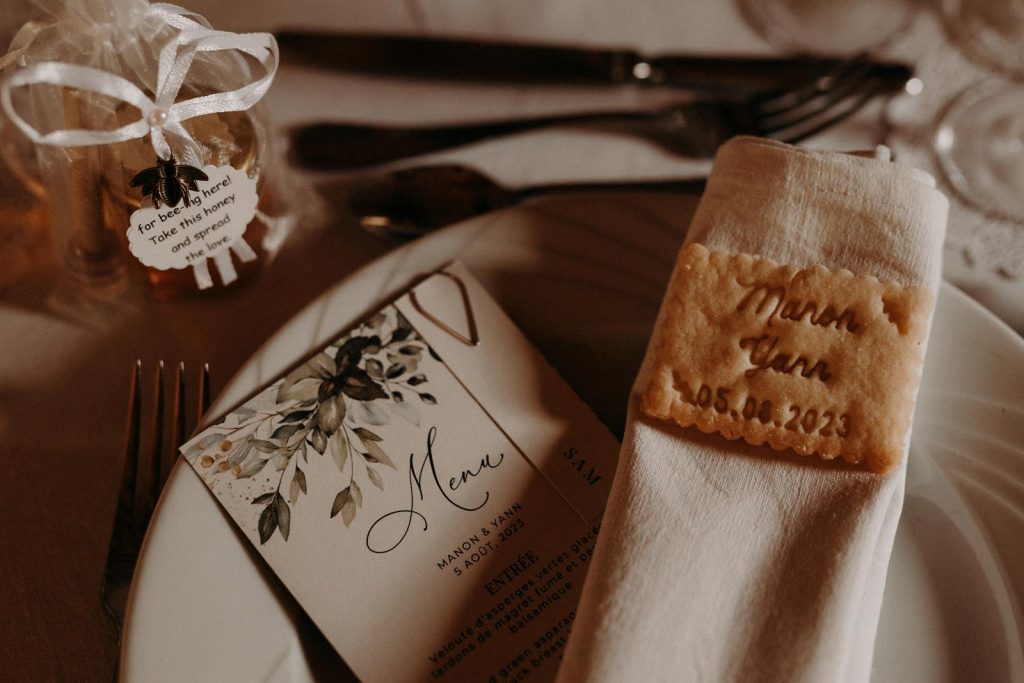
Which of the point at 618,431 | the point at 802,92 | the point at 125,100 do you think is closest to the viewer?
the point at 125,100

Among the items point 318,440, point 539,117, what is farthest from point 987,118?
point 318,440

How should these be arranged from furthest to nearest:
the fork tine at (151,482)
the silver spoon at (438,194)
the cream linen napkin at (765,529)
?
1. the silver spoon at (438,194)
2. the fork tine at (151,482)
3. the cream linen napkin at (765,529)

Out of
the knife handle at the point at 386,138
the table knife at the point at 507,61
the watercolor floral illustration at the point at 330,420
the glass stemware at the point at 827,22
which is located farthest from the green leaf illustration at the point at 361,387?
the glass stemware at the point at 827,22

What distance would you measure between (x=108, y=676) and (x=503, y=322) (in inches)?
13.1

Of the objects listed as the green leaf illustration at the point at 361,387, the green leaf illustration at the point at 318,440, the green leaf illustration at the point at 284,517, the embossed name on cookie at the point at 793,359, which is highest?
the embossed name on cookie at the point at 793,359

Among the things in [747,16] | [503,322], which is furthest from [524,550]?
[747,16]

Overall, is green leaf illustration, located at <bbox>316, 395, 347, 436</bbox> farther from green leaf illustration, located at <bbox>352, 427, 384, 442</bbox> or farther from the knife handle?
the knife handle

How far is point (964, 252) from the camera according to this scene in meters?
0.66

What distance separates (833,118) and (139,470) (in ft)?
2.00

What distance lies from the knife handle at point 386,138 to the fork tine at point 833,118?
0.12 m

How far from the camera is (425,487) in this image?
506 mm

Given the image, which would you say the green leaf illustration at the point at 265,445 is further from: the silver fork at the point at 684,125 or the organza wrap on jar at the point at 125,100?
the silver fork at the point at 684,125

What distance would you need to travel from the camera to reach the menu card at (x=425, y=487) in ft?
1.56

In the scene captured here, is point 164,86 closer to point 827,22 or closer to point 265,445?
point 265,445
